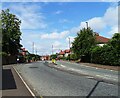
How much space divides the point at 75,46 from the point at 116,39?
30.0 m

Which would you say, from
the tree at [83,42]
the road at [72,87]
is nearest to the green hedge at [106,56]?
the tree at [83,42]

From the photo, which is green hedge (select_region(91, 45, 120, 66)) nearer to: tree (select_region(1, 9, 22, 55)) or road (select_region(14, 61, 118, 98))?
road (select_region(14, 61, 118, 98))

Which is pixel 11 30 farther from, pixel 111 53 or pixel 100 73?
pixel 100 73

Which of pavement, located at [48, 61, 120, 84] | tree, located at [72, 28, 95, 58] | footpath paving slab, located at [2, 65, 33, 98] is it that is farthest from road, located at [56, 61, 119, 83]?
tree, located at [72, 28, 95, 58]

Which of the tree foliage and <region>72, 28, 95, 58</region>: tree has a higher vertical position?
<region>72, 28, 95, 58</region>: tree

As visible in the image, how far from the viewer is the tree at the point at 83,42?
231 feet

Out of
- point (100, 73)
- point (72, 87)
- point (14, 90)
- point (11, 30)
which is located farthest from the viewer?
point (11, 30)

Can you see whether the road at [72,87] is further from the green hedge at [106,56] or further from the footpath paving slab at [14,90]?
the green hedge at [106,56]

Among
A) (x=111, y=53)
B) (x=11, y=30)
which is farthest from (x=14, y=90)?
(x=11, y=30)

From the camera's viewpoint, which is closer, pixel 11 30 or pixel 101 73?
pixel 101 73

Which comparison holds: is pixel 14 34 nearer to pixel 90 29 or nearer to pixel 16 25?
pixel 16 25

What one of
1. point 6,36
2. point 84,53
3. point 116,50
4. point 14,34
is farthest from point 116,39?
point 14,34

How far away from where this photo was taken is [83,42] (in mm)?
72562

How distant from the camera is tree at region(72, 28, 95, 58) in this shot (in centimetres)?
7053
